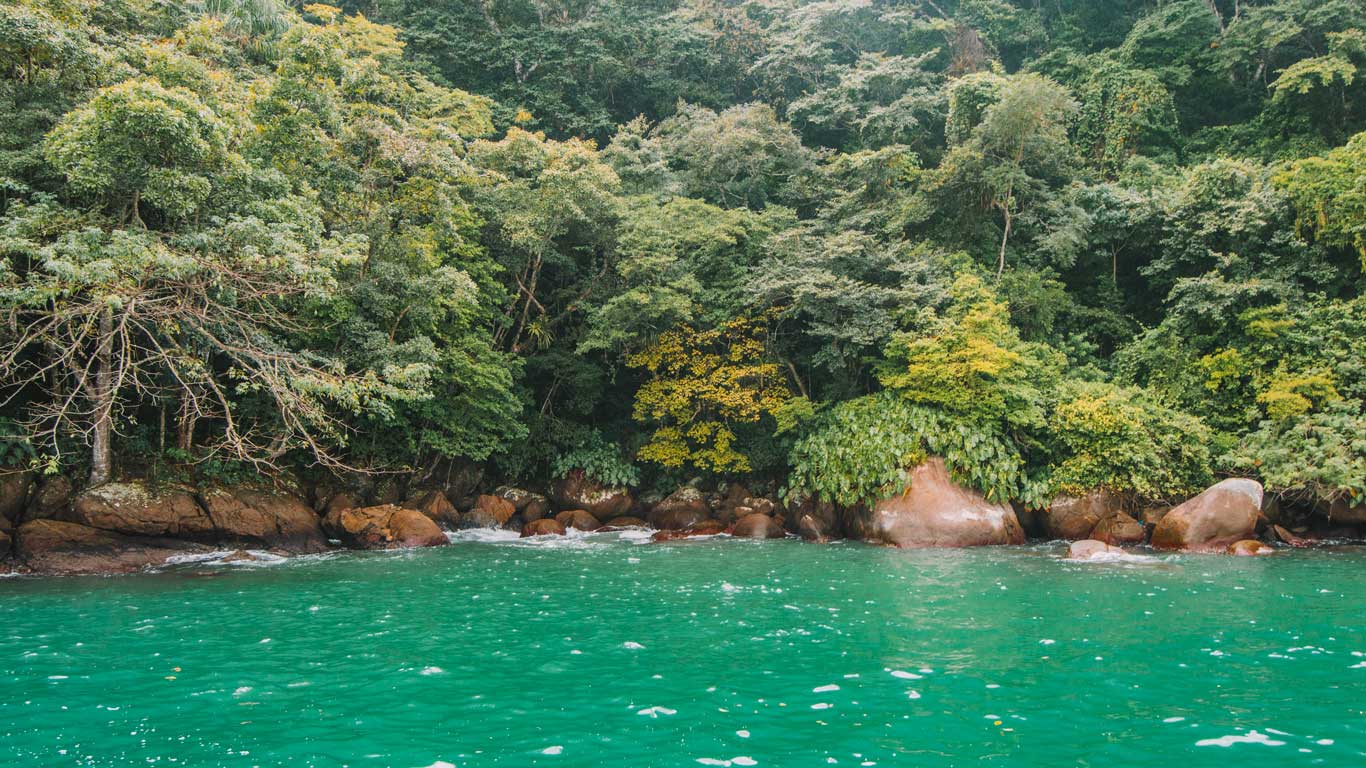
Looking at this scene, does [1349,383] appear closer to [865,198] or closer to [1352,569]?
[1352,569]

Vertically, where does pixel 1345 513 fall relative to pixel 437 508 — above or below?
above

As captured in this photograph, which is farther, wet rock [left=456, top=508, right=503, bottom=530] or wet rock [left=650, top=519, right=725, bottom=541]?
wet rock [left=456, top=508, right=503, bottom=530]

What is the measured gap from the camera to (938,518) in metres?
16.3

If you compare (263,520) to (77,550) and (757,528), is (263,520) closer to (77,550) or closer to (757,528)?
(77,550)

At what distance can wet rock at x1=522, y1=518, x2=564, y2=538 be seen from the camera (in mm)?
19109

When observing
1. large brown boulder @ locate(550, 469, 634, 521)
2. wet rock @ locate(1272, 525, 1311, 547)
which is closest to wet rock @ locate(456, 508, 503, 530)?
large brown boulder @ locate(550, 469, 634, 521)

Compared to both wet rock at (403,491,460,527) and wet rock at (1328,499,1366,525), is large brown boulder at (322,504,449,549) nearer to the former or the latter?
wet rock at (403,491,460,527)

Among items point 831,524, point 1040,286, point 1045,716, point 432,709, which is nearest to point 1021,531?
point 831,524

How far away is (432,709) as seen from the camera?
5.65m

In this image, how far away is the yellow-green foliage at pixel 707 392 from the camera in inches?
802

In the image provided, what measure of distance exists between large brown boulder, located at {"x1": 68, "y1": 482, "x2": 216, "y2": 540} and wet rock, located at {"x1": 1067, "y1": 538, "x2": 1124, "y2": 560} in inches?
634

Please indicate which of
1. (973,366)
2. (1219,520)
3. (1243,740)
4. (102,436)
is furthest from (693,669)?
(102,436)

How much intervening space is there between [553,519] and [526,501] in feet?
3.95

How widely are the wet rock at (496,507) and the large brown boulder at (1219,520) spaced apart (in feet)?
49.0
